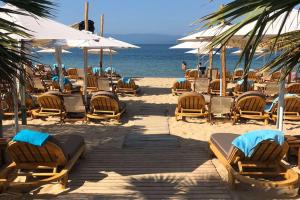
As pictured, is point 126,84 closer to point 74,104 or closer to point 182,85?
point 182,85

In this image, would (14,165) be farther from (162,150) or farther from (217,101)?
(217,101)

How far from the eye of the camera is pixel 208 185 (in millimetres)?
4891

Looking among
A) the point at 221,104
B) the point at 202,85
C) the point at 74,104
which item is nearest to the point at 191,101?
the point at 221,104

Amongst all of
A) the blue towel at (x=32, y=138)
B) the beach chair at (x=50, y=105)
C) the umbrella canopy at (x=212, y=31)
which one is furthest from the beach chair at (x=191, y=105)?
the blue towel at (x=32, y=138)

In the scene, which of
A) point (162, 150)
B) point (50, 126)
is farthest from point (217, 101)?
point (50, 126)

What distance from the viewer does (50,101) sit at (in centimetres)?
889

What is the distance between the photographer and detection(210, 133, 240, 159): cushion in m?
5.24

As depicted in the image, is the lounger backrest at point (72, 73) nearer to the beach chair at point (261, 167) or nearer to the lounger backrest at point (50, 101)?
the lounger backrest at point (50, 101)

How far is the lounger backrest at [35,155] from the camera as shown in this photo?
15.3ft

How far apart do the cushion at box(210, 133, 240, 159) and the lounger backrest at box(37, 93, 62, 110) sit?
14.2 feet

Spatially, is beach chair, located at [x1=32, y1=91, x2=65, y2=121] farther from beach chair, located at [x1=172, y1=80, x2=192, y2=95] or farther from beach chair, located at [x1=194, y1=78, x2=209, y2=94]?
beach chair, located at [x1=194, y1=78, x2=209, y2=94]

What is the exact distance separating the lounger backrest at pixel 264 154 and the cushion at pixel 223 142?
134 mm

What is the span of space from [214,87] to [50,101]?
6.17m

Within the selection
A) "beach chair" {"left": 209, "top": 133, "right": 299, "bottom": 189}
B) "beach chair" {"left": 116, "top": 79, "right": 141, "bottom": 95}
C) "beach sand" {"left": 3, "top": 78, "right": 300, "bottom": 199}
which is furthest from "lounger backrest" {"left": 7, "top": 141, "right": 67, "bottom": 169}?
"beach chair" {"left": 116, "top": 79, "right": 141, "bottom": 95}
